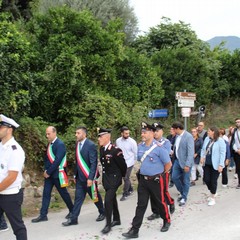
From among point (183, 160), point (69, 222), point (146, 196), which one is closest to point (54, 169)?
point (69, 222)

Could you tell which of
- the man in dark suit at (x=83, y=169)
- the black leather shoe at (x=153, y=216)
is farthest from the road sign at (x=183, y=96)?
the man in dark suit at (x=83, y=169)

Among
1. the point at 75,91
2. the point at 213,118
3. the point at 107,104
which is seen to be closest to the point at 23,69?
the point at 75,91

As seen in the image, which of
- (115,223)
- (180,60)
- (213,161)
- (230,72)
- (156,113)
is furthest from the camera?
(230,72)

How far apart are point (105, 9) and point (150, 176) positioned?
1710 cm

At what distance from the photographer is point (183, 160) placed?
324 inches

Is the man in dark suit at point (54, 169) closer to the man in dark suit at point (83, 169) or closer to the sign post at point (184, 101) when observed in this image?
the man in dark suit at point (83, 169)

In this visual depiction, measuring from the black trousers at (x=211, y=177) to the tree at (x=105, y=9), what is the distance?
12988 mm

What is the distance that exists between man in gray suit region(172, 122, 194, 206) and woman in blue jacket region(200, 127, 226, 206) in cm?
41

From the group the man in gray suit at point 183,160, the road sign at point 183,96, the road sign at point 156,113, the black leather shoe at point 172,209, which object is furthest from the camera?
the road sign at point 156,113

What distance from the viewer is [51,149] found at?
7281 millimetres

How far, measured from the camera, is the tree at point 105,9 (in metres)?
20.5

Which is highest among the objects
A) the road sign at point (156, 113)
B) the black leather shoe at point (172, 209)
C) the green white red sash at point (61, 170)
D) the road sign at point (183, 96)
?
the road sign at point (183, 96)

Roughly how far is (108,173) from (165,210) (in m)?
1.12

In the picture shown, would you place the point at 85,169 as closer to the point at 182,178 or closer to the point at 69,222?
the point at 69,222
